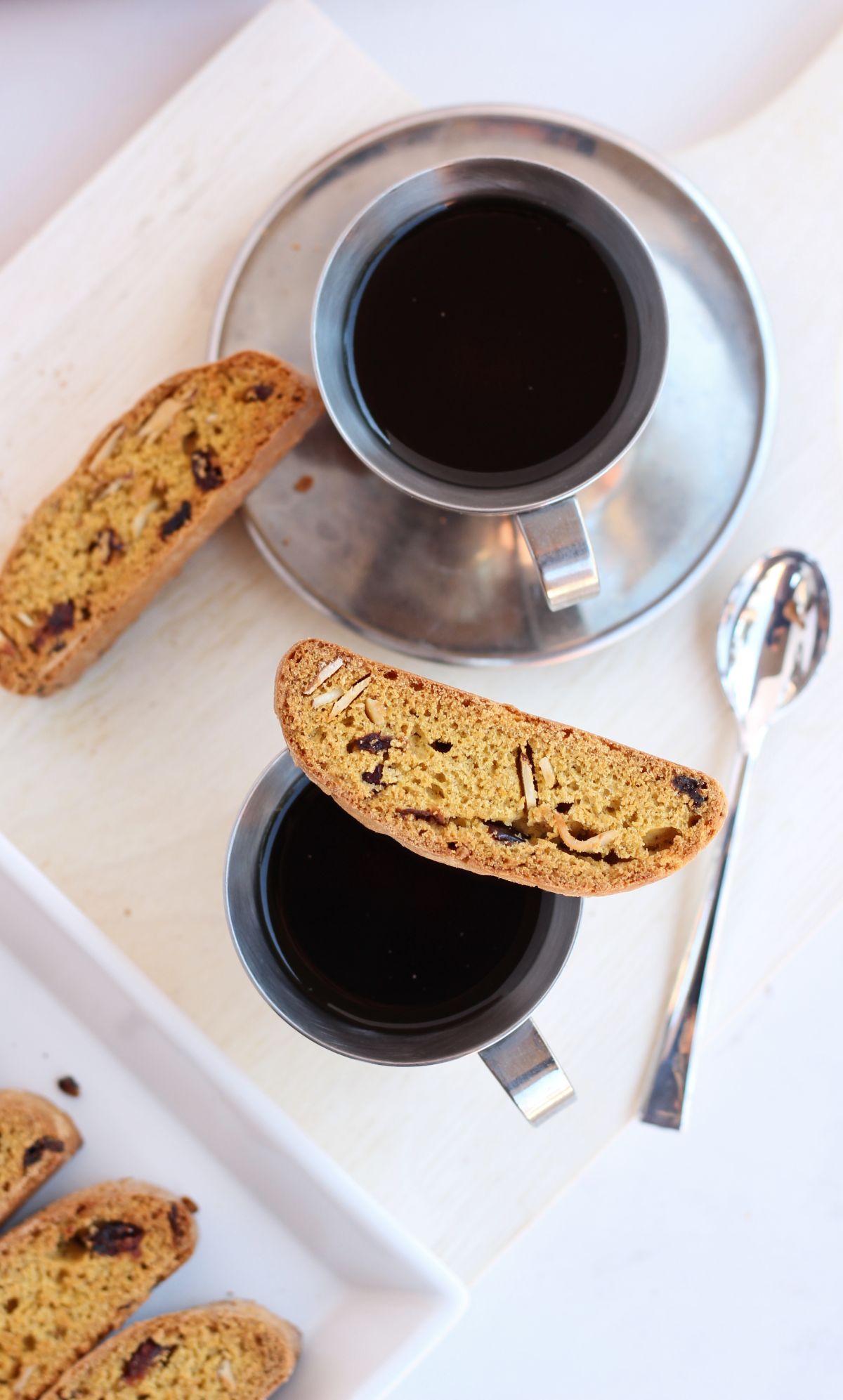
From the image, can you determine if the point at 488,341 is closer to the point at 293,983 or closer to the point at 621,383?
the point at 621,383

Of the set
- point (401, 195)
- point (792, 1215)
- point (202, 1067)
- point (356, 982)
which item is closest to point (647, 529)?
point (401, 195)

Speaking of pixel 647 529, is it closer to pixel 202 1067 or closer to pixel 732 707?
pixel 732 707

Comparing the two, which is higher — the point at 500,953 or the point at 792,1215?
the point at 500,953

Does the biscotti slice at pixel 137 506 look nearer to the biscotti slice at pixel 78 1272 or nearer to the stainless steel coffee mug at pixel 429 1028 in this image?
the stainless steel coffee mug at pixel 429 1028

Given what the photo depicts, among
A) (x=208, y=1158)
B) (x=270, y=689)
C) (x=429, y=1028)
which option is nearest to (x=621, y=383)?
(x=270, y=689)

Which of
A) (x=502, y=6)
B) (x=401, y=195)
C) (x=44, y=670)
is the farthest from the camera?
(x=502, y=6)

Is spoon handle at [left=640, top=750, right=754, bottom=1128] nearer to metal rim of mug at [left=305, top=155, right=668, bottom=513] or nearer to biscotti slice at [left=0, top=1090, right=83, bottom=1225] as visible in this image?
metal rim of mug at [left=305, top=155, right=668, bottom=513]

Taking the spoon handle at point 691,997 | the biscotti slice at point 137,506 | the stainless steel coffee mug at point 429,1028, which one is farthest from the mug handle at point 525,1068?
the biscotti slice at point 137,506
